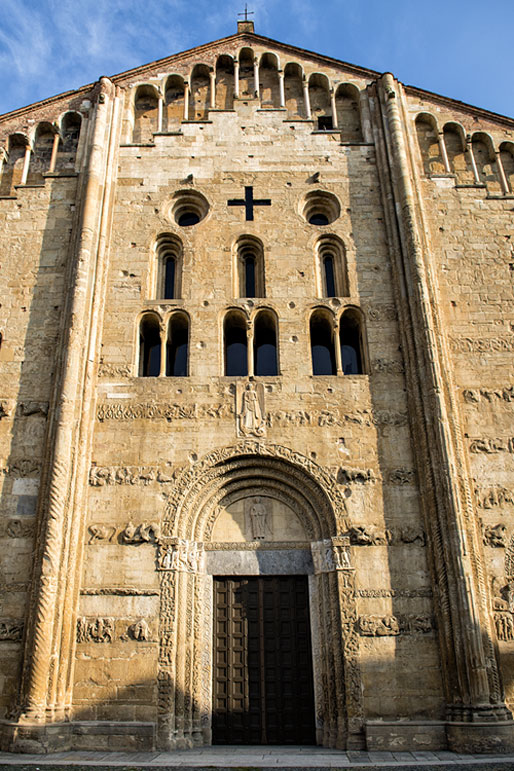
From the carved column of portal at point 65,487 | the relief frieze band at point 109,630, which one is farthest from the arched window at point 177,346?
the relief frieze band at point 109,630

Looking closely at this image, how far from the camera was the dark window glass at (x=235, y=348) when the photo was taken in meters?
13.6

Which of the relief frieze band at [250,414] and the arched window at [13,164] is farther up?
the arched window at [13,164]

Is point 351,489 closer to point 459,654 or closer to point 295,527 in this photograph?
point 295,527

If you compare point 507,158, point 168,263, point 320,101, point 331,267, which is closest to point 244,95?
point 320,101

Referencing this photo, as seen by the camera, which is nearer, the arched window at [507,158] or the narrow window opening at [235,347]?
the narrow window opening at [235,347]

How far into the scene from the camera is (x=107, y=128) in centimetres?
1540

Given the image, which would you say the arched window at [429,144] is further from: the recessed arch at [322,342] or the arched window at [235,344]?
the arched window at [235,344]

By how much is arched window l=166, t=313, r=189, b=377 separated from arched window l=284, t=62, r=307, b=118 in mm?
6832

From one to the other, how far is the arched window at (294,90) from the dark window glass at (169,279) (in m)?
5.38

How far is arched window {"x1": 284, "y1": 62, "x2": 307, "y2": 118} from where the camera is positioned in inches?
647

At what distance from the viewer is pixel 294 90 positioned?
55.3 feet

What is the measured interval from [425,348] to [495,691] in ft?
20.4

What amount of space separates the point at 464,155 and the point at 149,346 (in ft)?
31.4

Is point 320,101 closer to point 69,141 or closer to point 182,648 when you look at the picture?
point 69,141
